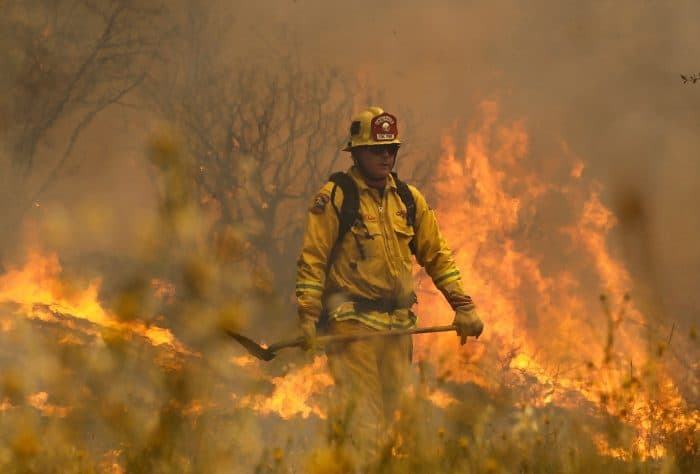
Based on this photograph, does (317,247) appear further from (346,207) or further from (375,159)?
(375,159)

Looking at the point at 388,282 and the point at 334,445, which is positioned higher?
the point at 388,282

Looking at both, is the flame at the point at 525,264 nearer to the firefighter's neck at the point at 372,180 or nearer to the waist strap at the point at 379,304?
the waist strap at the point at 379,304

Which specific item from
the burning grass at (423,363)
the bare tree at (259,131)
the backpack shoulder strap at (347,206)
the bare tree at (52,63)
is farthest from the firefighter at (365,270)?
the bare tree at (52,63)

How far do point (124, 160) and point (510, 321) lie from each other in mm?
10726

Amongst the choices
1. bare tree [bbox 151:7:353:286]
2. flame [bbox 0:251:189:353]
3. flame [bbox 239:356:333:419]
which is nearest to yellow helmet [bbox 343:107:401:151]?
flame [bbox 239:356:333:419]

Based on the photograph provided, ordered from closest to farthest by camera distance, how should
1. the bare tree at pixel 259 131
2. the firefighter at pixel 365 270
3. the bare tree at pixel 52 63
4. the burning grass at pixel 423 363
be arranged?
the burning grass at pixel 423 363, the firefighter at pixel 365 270, the bare tree at pixel 52 63, the bare tree at pixel 259 131

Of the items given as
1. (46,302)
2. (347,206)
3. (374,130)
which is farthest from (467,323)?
(46,302)

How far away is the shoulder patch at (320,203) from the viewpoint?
5.03m

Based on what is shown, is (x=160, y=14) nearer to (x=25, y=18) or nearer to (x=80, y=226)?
(x=25, y=18)

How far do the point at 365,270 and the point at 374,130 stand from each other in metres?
0.70

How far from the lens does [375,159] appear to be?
5.09 m

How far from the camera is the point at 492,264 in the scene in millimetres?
14656

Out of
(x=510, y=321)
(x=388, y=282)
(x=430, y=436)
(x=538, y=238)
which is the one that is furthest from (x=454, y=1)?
(x=430, y=436)

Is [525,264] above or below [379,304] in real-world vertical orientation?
above
